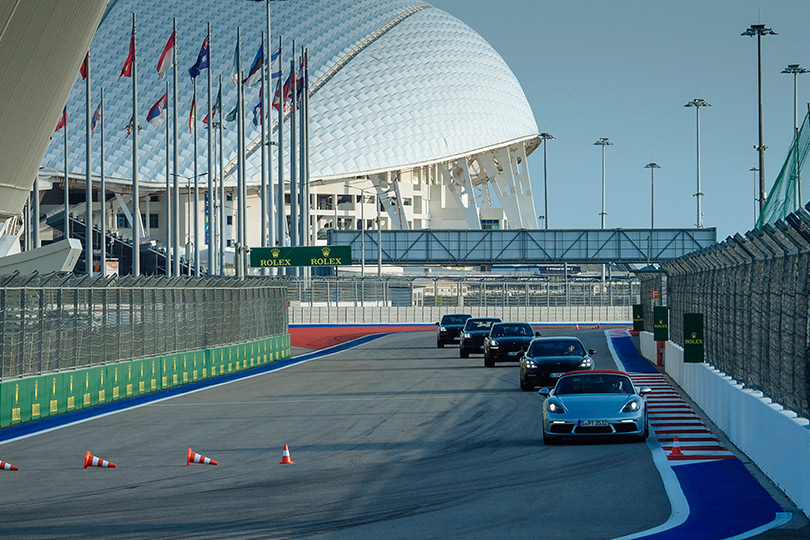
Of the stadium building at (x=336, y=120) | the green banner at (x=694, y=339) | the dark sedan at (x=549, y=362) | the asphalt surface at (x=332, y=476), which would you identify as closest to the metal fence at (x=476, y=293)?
the stadium building at (x=336, y=120)

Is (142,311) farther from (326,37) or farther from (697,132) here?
(326,37)

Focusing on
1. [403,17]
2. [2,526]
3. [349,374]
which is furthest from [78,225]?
[2,526]

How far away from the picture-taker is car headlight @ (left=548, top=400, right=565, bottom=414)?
59.3ft

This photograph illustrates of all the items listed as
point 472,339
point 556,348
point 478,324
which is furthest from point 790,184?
point 478,324

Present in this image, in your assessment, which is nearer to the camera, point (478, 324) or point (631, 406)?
point (631, 406)

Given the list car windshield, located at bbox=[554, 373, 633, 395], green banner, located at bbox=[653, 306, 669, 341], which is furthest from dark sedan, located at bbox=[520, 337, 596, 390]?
car windshield, located at bbox=[554, 373, 633, 395]

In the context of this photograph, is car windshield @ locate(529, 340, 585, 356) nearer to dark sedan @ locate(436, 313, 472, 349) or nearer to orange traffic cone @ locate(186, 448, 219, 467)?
orange traffic cone @ locate(186, 448, 219, 467)

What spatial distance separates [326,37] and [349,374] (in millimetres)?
85848

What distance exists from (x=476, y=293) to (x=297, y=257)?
1652 cm

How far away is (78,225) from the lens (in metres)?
98.0

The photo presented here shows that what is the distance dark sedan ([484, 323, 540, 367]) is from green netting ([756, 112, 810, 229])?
14152 mm

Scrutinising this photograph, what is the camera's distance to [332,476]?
15000mm

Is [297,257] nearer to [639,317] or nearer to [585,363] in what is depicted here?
[639,317]

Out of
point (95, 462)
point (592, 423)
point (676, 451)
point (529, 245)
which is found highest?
point (529, 245)
